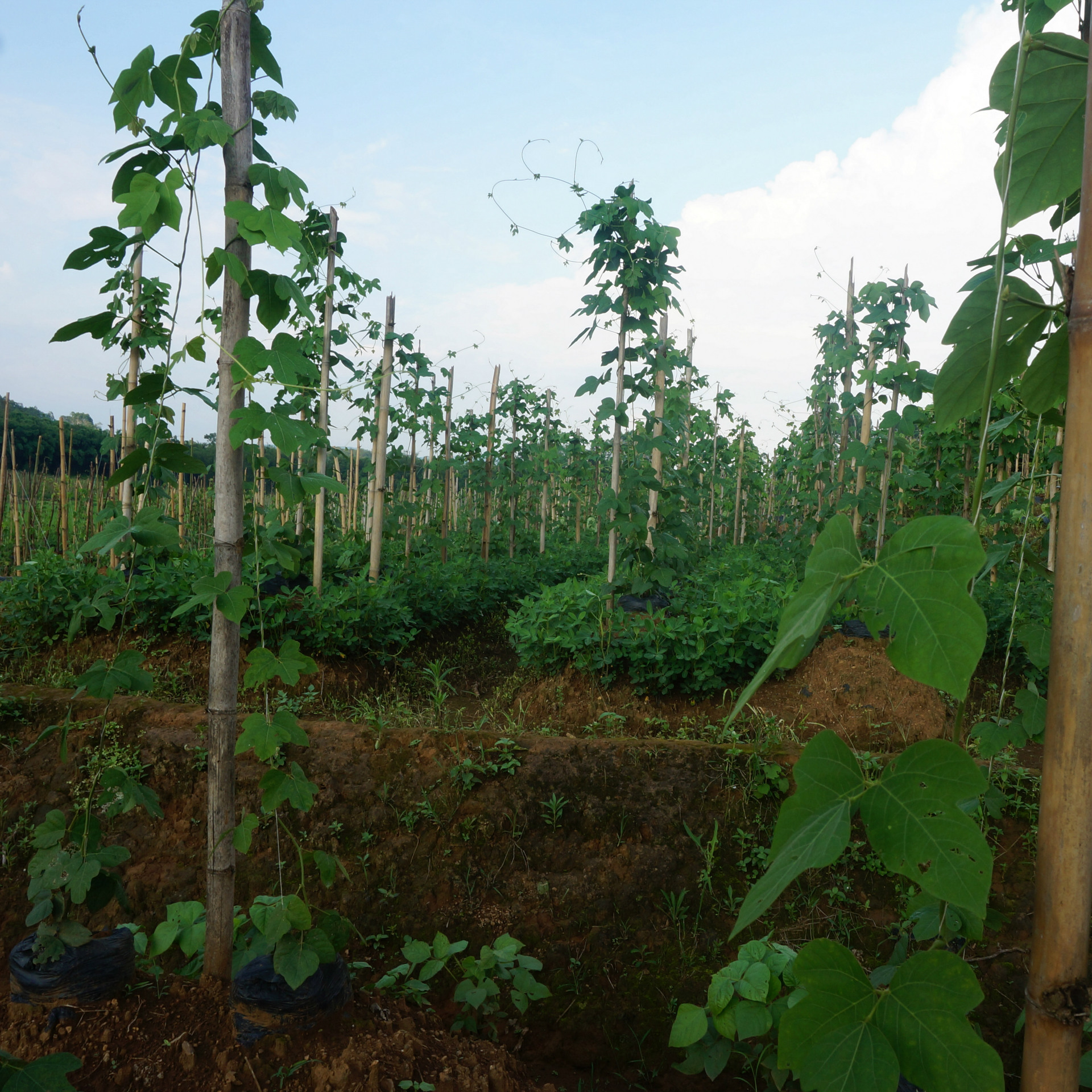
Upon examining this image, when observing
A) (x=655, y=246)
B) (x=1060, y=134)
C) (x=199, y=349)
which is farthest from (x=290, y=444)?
(x=655, y=246)

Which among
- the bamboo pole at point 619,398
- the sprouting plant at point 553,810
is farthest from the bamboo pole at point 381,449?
the sprouting plant at point 553,810

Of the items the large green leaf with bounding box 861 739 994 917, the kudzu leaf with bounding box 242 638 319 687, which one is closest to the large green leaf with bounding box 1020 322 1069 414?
the large green leaf with bounding box 861 739 994 917

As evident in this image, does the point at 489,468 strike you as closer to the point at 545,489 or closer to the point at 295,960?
the point at 545,489

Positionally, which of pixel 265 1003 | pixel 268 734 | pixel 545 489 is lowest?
pixel 265 1003

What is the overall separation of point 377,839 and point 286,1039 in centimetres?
173

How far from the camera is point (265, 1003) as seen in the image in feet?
6.72

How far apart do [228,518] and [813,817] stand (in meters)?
1.66

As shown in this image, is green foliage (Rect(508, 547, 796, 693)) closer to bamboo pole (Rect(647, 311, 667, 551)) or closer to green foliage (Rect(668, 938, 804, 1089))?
bamboo pole (Rect(647, 311, 667, 551))

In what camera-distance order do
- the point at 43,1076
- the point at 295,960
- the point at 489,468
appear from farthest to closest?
the point at 489,468, the point at 295,960, the point at 43,1076

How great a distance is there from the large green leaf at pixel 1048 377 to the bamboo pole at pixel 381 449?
21.0 ft

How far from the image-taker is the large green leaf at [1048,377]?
34.4 inches

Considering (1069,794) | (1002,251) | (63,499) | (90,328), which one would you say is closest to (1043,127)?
(1002,251)

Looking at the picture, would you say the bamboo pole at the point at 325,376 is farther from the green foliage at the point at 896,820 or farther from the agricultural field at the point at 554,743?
the green foliage at the point at 896,820

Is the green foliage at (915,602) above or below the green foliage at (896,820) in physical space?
above
